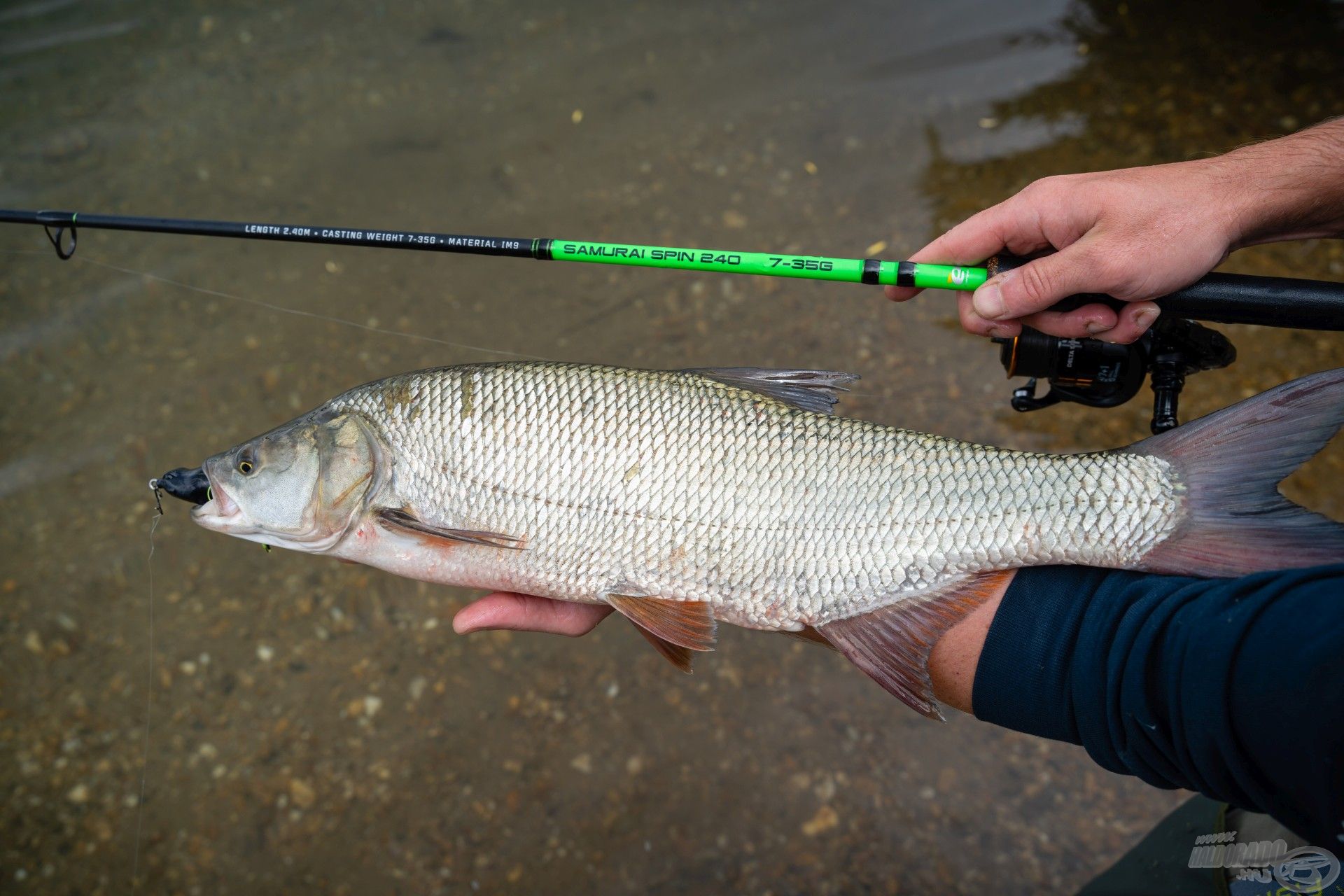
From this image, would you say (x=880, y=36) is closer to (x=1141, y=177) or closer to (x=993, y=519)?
(x=1141, y=177)

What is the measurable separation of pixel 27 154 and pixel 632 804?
5174 mm

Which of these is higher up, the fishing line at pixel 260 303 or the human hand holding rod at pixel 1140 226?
the human hand holding rod at pixel 1140 226

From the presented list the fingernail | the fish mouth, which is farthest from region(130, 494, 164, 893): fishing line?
the fingernail

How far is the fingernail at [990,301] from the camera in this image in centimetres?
199

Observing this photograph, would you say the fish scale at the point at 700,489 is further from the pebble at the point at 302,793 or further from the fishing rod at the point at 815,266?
the pebble at the point at 302,793

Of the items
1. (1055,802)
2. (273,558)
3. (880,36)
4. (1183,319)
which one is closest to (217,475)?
(273,558)

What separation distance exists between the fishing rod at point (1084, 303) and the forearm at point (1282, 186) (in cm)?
14

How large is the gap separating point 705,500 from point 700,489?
0.03m

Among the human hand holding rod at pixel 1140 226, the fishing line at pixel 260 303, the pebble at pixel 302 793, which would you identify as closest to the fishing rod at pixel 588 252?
the human hand holding rod at pixel 1140 226

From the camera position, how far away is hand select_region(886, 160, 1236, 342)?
1900 millimetres

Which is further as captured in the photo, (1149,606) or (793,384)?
(793,384)

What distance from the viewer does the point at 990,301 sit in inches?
78.9

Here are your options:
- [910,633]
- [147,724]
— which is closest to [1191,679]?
[910,633]

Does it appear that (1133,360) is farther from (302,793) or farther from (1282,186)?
(302,793)
